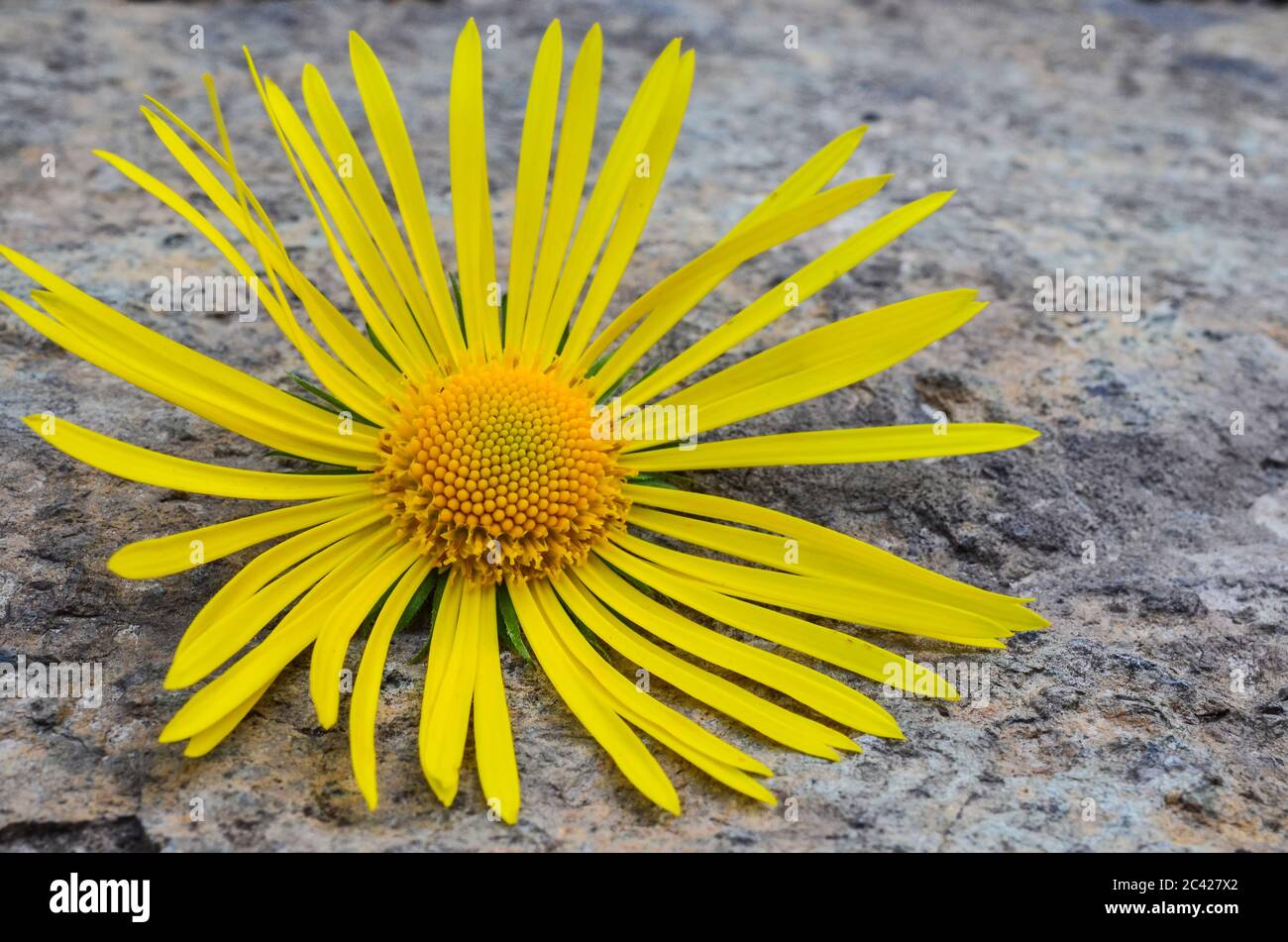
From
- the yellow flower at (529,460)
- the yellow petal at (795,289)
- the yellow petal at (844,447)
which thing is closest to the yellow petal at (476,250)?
the yellow flower at (529,460)

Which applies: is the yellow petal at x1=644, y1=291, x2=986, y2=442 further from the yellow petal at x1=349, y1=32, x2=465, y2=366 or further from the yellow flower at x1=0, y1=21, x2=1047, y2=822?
the yellow petal at x1=349, y1=32, x2=465, y2=366

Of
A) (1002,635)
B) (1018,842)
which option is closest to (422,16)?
(1002,635)

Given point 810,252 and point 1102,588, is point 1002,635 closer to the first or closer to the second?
point 1102,588

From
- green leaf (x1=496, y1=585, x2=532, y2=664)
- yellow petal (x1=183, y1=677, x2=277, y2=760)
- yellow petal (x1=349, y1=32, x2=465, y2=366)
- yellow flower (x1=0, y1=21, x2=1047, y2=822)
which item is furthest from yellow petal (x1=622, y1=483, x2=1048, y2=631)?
yellow petal (x1=183, y1=677, x2=277, y2=760)

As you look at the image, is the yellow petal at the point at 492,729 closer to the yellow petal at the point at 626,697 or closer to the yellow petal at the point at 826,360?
the yellow petal at the point at 626,697

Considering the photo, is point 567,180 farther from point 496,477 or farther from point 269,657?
point 269,657
